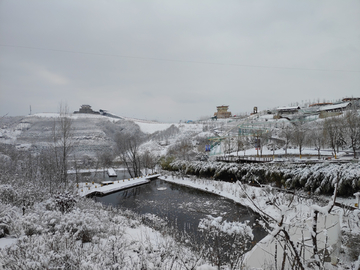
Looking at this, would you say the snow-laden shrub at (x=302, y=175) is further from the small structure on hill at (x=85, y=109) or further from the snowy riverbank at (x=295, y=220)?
the small structure on hill at (x=85, y=109)

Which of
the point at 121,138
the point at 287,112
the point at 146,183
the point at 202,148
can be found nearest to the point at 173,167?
the point at 146,183

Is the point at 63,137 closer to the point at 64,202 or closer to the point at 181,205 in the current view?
the point at 64,202

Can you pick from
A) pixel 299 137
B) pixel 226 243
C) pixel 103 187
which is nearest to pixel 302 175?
pixel 226 243

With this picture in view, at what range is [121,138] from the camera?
24344mm

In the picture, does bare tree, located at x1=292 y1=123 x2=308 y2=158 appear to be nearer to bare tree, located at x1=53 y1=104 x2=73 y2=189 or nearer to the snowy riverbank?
the snowy riverbank

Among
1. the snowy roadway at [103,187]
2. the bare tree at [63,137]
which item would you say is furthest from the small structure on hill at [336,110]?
the bare tree at [63,137]

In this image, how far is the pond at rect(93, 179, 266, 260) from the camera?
876 cm

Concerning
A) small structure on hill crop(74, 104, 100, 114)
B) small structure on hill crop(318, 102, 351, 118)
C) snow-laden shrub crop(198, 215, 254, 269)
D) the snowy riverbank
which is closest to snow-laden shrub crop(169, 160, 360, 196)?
the snowy riverbank

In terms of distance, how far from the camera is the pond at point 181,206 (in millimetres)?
8765

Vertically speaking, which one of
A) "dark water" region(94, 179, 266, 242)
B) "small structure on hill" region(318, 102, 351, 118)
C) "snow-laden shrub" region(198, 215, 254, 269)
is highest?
"small structure on hill" region(318, 102, 351, 118)

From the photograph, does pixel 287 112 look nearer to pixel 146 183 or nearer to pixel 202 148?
pixel 202 148

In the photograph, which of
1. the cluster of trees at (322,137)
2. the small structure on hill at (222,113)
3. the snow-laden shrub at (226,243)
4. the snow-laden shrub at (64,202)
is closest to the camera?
the snow-laden shrub at (226,243)

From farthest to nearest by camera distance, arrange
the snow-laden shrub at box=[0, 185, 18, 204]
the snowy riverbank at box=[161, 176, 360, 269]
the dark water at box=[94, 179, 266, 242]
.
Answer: the dark water at box=[94, 179, 266, 242], the snow-laden shrub at box=[0, 185, 18, 204], the snowy riverbank at box=[161, 176, 360, 269]

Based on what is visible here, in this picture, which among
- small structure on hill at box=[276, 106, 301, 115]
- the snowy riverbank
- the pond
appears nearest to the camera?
the snowy riverbank
